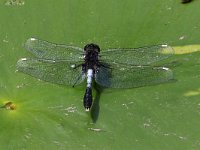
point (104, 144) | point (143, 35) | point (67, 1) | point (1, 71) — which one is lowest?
point (104, 144)

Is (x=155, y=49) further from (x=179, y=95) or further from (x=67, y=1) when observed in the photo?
(x=67, y=1)

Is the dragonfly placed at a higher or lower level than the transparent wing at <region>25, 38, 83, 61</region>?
lower

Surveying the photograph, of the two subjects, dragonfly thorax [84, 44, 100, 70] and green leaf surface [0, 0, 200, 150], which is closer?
green leaf surface [0, 0, 200, 150]

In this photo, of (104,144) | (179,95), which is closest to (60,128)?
(104,144)

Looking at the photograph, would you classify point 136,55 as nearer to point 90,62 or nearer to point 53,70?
point 90,62

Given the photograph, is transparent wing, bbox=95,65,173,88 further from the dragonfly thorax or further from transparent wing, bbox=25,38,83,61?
transparent wing, bbox=25,38,83,61

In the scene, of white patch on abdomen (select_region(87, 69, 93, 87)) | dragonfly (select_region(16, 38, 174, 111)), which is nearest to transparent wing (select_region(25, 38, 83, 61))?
dragonfly (select_region(16, 38, 174, 111))

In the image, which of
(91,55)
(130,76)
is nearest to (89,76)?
(91,55)
